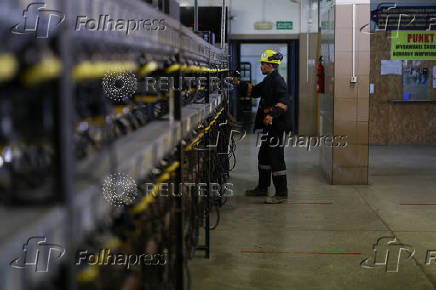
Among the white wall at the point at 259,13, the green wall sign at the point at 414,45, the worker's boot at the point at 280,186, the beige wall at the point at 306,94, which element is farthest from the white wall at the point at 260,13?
the worker's boot at the point at 280,186

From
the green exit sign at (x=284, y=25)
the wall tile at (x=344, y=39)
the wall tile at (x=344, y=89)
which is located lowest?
the wall tile at (x=344, y=89)

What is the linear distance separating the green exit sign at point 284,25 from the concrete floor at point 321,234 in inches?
194

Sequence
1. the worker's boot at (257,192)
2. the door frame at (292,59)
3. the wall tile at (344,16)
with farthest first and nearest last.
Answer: the door frame at (292,59)
the wall tile at (344,16)
the worker's boot at (257,192)

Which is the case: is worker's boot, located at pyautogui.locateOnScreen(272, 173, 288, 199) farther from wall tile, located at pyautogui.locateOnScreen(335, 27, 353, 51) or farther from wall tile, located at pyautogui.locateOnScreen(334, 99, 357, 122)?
wall tile, located at pyautogui.locateOnScreen(335, 27, 353, 51)

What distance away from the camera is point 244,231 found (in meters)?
5.03

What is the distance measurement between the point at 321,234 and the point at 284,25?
7.86 meters

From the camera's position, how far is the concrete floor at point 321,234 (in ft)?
12.7

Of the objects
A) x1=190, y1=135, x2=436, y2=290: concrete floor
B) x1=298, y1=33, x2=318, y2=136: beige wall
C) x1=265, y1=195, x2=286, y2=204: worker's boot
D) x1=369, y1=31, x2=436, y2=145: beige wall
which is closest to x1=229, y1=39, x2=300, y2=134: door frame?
x1=298, y1=33, x2=318, y2=136: beige wall

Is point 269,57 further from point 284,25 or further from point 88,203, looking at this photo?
point 284,25

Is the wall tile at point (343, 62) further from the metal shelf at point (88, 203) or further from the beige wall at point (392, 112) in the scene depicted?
the metal shelf at point (88, 203)

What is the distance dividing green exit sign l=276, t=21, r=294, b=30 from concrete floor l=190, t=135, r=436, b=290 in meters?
4.92

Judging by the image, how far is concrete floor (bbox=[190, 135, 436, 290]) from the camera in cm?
387

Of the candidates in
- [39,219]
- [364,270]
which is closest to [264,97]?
[364,270]

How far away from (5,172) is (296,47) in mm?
11032
